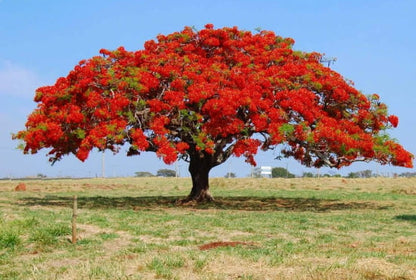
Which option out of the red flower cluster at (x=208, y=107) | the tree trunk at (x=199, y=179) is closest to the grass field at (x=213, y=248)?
the red flower cluster at (x=208, y=107)

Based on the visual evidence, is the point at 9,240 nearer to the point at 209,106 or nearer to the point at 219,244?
the point at 219,244

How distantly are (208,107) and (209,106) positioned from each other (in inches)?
2.5

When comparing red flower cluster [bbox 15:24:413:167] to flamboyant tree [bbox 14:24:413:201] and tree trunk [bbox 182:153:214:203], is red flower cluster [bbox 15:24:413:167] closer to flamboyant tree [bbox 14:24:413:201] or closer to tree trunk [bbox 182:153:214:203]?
flamboyant tree [bbox 14:24:413:201]

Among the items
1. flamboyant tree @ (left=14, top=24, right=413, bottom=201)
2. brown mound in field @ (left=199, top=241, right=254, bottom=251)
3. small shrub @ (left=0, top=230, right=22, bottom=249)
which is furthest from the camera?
flamboyant tree @ (left=14, top=24, right=413, bottom=201)

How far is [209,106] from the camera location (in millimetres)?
22344

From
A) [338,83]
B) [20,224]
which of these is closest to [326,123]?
[338,83]

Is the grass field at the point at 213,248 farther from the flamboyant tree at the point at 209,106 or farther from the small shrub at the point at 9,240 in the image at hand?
the flamboyant tree at the point at 209,106

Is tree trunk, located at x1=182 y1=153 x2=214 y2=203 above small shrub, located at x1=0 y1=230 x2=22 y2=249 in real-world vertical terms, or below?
above

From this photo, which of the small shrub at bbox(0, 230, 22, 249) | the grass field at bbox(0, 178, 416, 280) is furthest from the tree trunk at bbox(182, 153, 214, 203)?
the small shrub at bbox(0, 230, 22, 249)

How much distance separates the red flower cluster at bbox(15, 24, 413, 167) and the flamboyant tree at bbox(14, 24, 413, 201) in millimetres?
48

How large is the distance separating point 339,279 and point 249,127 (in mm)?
15342

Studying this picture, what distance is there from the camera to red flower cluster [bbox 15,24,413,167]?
886 inches

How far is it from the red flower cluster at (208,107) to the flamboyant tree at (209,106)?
0.16ft

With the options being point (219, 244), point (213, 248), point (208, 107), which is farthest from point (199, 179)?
point (213, 248)
